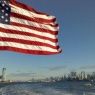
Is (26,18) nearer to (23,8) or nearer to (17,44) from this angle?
(23,8)

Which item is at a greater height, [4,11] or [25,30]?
[4,11]

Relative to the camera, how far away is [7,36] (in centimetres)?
868

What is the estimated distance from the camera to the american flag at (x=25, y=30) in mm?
8680

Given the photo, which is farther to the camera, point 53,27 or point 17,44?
point 53,27

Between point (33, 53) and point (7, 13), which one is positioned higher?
point (7, 13)

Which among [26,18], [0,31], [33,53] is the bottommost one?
[33,53]

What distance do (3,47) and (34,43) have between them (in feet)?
4.48

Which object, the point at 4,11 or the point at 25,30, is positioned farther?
the point at 25,30

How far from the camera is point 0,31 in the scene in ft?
28.0

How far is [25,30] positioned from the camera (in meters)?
9.23

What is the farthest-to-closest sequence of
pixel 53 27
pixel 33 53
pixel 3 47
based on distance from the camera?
pixel 53 27
pixel 33 53
pixel 3 47

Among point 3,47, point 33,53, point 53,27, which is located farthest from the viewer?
point 53,27

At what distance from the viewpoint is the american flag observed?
8.68m

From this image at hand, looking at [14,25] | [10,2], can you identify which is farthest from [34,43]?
[10,2]
